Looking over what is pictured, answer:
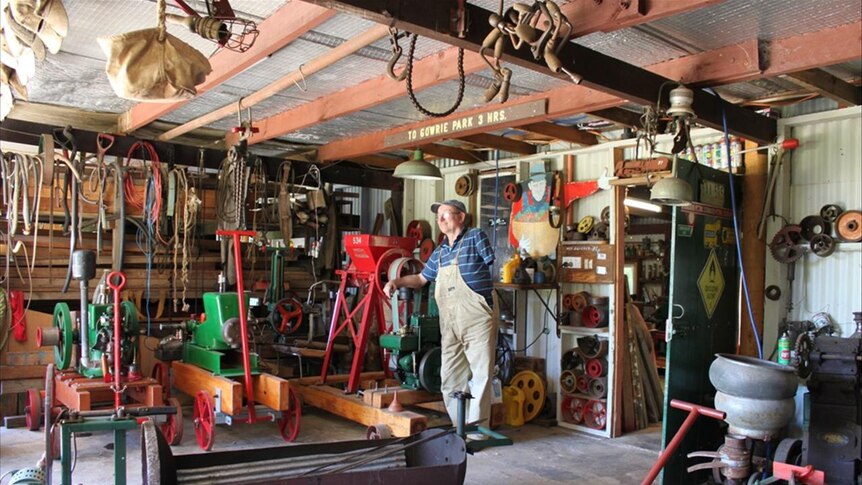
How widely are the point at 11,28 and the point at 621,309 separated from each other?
5247 mm

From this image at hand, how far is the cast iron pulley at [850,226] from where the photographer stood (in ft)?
16.4

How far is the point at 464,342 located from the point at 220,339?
2.09 meters

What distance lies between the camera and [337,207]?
869 centimetres

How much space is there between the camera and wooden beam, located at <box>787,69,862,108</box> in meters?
4.56

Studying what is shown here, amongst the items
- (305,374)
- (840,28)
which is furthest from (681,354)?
(305,374)

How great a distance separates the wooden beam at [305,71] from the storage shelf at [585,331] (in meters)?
3.40

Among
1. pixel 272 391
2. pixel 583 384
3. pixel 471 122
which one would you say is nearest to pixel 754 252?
pixel 583 384

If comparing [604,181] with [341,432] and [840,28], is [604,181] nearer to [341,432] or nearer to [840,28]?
[840,28]

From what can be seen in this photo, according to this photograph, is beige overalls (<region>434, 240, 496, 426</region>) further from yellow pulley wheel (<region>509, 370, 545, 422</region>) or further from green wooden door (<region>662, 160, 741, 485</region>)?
green wooden door (<region>662, 160, 741, 485</region>)

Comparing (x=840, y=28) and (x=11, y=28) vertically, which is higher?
(x=840, y=28)

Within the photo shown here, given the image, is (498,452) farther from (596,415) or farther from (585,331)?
(585,331)

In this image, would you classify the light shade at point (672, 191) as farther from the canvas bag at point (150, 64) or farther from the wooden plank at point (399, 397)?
the canvas bag at point (150, 64)

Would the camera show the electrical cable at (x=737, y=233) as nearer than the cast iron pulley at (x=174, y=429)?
Yes

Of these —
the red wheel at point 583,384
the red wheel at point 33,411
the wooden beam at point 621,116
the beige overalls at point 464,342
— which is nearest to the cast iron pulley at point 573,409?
the red wheel at point 583,384
